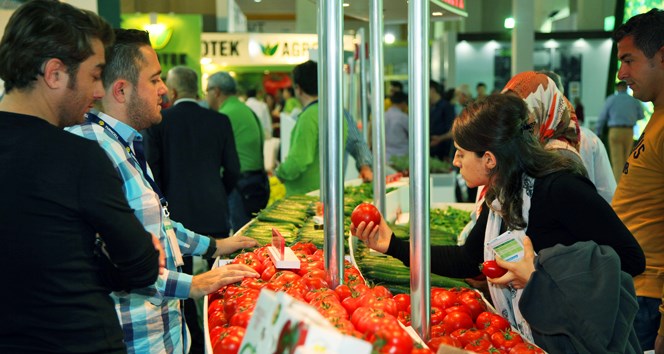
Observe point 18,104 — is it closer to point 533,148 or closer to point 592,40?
point 533,148

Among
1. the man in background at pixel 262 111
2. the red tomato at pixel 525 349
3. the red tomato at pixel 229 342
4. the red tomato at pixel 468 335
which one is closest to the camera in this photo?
the red tomato at pixel 229 342

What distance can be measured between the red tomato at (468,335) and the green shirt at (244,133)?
15.9ft

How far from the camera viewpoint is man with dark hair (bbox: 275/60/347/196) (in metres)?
6.38

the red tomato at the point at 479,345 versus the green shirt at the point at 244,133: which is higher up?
the green shirt at the point at 244,133

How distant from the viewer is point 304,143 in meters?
6.39

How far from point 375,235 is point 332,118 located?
0.76 meters

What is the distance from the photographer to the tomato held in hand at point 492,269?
9.11ft

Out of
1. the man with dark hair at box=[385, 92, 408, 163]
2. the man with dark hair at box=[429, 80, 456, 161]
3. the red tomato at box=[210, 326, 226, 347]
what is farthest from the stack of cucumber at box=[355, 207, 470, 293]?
the man with dark hair at box=[429, 80, 456, 161]

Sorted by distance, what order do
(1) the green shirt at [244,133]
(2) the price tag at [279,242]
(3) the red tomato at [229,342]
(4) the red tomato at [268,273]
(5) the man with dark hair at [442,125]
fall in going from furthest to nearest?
(5) the man with dark hair at [442,125], (1) the green shirt at [244,133], (2) the price tag at [279,242], (4) the red tomato at [268,273], (3) the red tomato at [229,342]

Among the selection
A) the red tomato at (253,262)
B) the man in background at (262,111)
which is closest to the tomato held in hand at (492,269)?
the red tomato at (253,262)

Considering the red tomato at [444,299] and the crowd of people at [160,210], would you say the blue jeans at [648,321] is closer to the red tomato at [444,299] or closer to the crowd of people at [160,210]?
the crowd of people at [160,210]

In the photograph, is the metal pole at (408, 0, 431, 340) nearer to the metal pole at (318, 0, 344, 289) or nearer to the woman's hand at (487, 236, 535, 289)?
the woman's hand at (487, 236, 535, 289)

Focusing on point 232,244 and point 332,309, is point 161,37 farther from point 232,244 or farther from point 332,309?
point 332,309

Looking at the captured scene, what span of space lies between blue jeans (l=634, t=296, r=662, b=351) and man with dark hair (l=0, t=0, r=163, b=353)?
2282 mm
